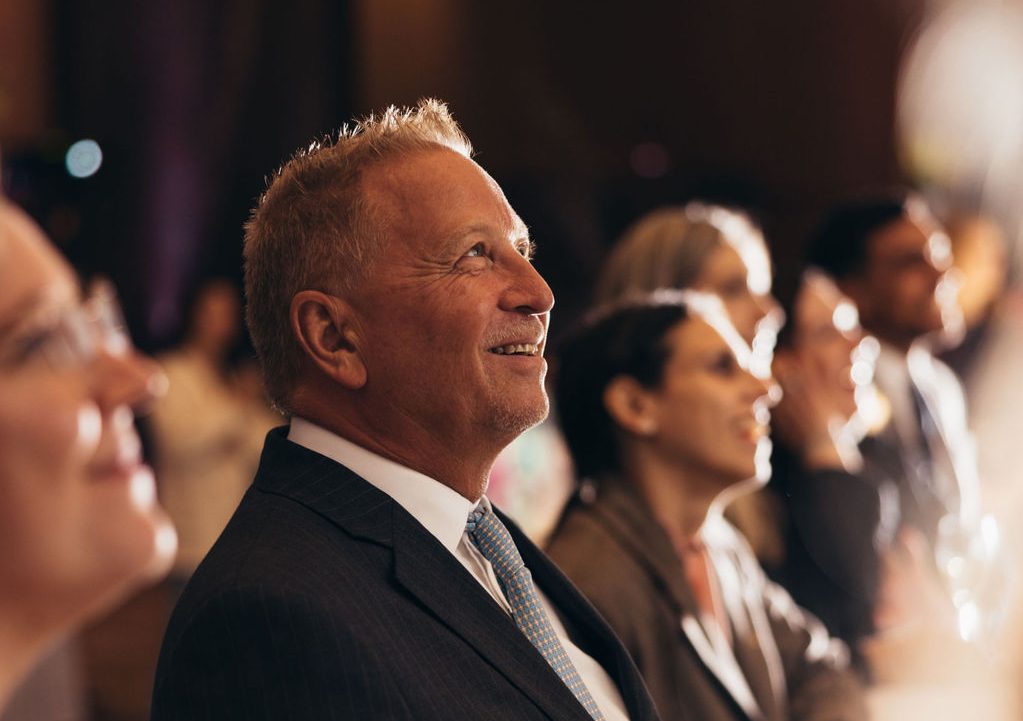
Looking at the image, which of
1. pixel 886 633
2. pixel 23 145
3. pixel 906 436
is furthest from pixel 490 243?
pixel 23 145

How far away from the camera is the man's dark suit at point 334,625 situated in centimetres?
128

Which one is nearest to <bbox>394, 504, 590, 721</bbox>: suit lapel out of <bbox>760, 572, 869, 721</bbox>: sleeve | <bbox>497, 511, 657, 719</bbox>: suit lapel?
<bbox>497, 511, 657, 719</bbox>: suit lapel

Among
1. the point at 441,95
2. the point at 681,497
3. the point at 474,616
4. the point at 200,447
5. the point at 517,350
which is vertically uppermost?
the point at 441,95

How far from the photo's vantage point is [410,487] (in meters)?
1.54

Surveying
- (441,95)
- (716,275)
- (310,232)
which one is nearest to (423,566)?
(310,232)

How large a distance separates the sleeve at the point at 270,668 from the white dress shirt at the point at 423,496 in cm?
23

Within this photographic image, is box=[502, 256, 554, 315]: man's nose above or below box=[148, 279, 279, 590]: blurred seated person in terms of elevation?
above

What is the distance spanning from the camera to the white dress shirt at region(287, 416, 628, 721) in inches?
60.7

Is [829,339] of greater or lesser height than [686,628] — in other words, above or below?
above

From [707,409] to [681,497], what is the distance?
151 millimetres

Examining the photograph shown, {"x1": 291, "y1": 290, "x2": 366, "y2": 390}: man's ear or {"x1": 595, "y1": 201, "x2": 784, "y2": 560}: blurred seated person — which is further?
{"x1": 595, "y1": 201, "x2": 784, "y2": 560}: blurred seated person

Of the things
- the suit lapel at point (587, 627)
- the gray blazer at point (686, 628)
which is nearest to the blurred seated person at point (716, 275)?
the gray blazer at point (686, 628)

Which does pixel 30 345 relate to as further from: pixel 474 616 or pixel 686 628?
pixel 686 628

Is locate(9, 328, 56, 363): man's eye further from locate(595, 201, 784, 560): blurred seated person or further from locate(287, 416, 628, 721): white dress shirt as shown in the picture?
locate(595, 201, 784, 560): blurred seated person
